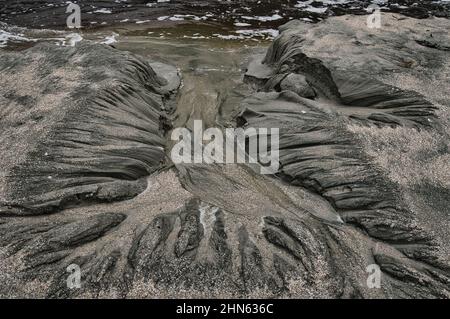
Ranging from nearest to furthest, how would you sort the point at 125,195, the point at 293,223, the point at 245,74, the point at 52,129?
1. the point at 293,223
2. the point at 125,195
3. the point at 52,129
4. the point at 245,74

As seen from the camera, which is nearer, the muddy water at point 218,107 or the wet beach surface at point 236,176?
the wet beach surface at point 236,176

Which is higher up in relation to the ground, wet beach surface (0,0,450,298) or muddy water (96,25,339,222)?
wet beach surface (0,0,450,298)

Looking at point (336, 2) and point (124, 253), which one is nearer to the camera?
point (124, 253)

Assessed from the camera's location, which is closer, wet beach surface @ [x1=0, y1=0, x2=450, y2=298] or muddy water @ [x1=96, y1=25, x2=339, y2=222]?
wet beach surface @ [x1=0, y1=0, x2=450, y2=298]

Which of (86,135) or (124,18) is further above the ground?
(86,135)

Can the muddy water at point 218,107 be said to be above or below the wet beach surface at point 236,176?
below

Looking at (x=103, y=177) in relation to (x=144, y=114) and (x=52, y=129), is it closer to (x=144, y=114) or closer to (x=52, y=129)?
(x=52, y=129)

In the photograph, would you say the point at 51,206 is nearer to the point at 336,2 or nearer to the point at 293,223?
the point at 293,223

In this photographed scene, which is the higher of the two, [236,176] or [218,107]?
[236,176]

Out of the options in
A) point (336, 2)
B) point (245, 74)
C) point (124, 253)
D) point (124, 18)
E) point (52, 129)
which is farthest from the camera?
point (336, 2)

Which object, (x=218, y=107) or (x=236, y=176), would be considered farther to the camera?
(x=218, y=107)
